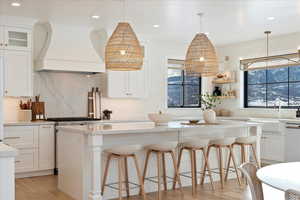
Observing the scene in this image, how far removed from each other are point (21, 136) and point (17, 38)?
63.6 inches

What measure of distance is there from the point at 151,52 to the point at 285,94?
2.83m

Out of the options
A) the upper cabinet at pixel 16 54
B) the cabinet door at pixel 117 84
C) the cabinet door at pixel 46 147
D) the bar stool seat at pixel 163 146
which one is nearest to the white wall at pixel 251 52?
the cabinet door at pixel 117 84

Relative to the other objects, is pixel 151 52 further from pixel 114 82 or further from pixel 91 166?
pixel 91 166

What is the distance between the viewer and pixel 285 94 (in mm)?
7500

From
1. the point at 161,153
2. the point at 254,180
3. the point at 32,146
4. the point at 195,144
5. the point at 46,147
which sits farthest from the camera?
the point at 46,147

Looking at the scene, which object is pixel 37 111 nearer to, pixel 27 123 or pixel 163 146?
pixel 27 123

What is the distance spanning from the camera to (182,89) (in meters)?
8.69

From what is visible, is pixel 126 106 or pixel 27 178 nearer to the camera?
pixel 27 178

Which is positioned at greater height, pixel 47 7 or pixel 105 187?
pixel 47 7

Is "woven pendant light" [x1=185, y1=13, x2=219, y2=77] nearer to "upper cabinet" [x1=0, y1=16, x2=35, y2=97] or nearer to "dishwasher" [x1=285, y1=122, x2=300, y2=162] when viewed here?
"dishwasher" [x1=285, y1=122, x2=300, y2=162]

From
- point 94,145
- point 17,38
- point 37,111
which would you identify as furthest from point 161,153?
point 17,38

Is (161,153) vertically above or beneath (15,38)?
beneath

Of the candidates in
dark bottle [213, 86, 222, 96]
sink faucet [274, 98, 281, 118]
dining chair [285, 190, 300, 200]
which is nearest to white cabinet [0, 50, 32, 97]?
dark bottle [213, 86, 222, 96]

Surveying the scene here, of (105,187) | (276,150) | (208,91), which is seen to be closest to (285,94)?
(276,150)
